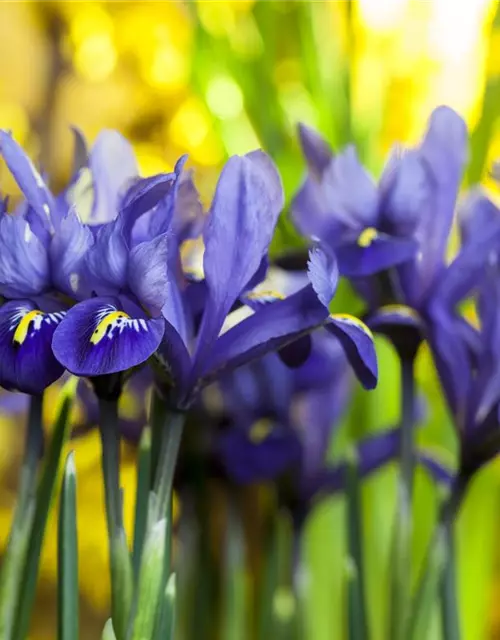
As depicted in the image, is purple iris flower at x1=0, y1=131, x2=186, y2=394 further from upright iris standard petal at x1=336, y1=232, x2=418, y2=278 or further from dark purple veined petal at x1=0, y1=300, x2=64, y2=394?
upright iris standard petal at x1=336, y1=232, x2=418, y2=278

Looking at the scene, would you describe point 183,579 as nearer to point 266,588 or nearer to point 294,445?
point 266,588

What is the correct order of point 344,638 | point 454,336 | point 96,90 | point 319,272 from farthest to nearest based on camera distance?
point 96,90
point 344,638
point 454,336
point 319,272

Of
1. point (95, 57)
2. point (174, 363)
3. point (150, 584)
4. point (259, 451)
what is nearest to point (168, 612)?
point (150, 584)

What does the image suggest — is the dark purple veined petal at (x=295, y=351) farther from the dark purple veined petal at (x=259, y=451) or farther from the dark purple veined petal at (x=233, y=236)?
the dark purple veined petal at (x=259, y=451)

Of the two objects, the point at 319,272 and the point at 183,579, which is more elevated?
the point at 319,272

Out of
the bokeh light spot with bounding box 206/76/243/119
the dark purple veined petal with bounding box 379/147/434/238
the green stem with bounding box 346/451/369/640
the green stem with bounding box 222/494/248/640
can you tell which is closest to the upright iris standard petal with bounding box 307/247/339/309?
the dark purple veined petal with bounding box 379/147/434/238

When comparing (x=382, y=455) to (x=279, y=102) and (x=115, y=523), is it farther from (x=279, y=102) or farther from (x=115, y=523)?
(x=279, y=102)

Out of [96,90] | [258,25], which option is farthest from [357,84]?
[96,90]
